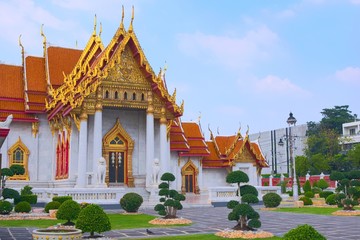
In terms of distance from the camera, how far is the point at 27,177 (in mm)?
28344

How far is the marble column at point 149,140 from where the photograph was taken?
26.3m

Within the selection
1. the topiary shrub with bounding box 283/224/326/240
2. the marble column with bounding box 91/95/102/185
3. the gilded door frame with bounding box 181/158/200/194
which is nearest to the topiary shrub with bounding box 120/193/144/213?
the marble column with bounding box 91/95/102/185

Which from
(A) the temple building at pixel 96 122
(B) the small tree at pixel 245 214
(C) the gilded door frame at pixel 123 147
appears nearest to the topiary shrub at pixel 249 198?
(B) the small tree at pixel 245 214

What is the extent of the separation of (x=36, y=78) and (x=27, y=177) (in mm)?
6599

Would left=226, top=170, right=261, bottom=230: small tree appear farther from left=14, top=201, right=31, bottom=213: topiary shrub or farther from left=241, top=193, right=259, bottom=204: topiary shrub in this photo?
left=14, top=201, right=31, bottom=213: topiary shrub

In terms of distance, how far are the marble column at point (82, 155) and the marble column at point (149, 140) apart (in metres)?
3.53

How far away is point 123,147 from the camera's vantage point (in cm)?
2791

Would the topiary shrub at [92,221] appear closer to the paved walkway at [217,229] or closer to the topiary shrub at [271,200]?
the paved walkway at [217,229]

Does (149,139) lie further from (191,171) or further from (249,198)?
(249,198)

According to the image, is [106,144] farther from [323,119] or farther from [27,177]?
[323,119]

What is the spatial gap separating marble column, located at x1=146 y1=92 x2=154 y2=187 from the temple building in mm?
22

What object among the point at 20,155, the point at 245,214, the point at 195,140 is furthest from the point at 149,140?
the point at 245,214

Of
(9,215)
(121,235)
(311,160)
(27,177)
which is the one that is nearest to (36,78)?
(27,177)

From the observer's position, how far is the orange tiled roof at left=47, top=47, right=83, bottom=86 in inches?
1197
